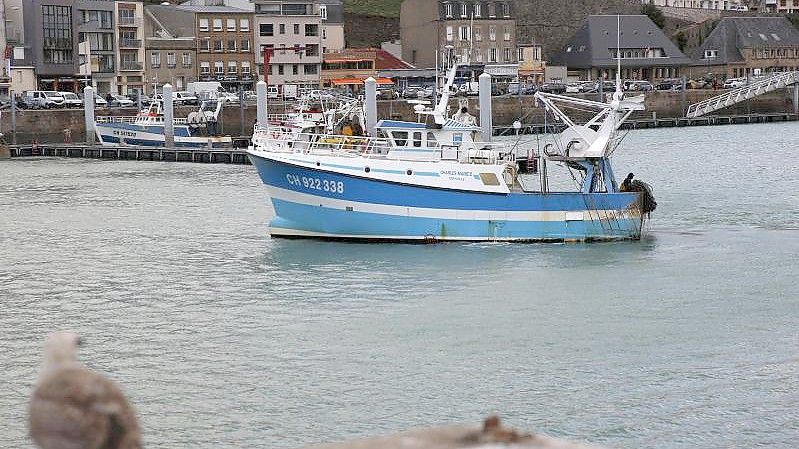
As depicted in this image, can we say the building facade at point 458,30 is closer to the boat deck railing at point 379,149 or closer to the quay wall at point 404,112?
the quay wall at point 404,112

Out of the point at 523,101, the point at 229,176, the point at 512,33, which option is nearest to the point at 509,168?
the point at 229,176

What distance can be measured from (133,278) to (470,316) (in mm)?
8653

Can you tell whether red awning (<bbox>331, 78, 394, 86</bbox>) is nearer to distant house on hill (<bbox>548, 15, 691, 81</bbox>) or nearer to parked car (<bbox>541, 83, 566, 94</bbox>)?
parked car (<bbox>541, 83, 566, 94</bbox>)

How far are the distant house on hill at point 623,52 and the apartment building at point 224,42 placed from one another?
28.0m

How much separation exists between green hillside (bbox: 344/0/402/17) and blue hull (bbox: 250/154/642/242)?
3836 inches

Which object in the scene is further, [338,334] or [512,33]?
[512,33]

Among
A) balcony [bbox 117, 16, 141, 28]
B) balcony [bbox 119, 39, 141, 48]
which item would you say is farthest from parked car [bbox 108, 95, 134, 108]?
balcony [bbox 117, 16, 141, 28]

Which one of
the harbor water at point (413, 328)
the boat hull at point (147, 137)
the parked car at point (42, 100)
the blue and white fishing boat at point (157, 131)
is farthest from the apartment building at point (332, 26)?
the harbor water at point (413, 328)

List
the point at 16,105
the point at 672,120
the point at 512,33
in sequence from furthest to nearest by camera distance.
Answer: the point at 512,33
the point at 672,120
the point at 16,105

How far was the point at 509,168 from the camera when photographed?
3241cm

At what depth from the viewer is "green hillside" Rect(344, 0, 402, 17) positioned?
426 feet

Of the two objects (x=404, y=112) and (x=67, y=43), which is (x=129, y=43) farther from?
(x=404, y=112)

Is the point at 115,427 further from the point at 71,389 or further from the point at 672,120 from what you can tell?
the point at 672,120

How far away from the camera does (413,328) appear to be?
2264cm
